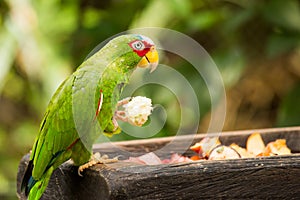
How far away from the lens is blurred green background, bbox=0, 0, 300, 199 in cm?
302

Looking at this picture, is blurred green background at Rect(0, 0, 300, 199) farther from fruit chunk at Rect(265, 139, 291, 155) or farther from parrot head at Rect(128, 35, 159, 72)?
parrot head at Rect(128, 35, 159, 72)

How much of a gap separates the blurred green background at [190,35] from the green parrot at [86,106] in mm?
1456

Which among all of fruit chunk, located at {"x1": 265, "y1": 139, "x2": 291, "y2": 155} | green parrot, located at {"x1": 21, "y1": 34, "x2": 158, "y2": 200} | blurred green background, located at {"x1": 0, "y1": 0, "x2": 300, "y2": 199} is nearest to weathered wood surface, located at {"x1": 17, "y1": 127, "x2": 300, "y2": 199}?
green parrot, located at {"x1": 21, "y1": 34, "x2": 158, "y2": 200}

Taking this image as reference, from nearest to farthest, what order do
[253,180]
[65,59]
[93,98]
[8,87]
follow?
[253,180], [93,98], [65,59], [8,87]

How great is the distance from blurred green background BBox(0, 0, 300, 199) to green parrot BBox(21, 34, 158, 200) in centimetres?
146

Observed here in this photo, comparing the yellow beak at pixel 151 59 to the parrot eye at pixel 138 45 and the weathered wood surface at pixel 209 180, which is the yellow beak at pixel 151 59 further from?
the weathered wood surface at pixel 209 180

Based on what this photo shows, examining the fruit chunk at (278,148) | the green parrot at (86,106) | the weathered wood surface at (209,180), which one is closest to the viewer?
the weathered wood surface at (209,180)

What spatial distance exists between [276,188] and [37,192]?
Result: 47 centimetres

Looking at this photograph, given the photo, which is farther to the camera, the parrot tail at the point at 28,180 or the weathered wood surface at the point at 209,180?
the parrot tail at the point at 28,180

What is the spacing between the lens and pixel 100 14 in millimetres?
3459

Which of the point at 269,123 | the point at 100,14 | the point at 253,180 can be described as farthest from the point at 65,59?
the point at 253,180

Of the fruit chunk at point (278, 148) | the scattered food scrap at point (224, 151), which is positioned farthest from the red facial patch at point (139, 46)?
the fruit chunk at point (278, 148)

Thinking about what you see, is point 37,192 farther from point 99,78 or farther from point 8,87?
point 8,87

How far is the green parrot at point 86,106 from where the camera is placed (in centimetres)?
140
